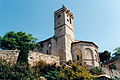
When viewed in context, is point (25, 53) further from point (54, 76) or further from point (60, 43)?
point (60, 43)

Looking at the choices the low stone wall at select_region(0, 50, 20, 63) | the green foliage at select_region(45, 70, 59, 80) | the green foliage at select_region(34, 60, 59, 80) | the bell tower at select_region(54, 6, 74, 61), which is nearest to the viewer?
the green foliage at select_region(45, 70, 59, 80)

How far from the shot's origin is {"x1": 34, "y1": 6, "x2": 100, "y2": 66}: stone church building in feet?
82.1

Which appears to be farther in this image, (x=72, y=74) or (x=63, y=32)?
(x=63, y=32)

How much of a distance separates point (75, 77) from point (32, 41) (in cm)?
1716

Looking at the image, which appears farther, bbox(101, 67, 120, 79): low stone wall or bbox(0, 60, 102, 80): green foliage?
bbox(101, 67, 120, 79): low stone wall

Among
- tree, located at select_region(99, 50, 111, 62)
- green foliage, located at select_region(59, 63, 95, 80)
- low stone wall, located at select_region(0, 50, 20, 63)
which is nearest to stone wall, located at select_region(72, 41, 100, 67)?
green foliage, located at select_region(59, 63, 95, 80)

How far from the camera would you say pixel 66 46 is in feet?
84.1

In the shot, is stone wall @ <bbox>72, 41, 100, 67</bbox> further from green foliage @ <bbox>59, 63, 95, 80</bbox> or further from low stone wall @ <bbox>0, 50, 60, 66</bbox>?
green foliage @ <bbox>59, 63, 95, 80</bbox>

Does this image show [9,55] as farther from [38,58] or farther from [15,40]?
[15,40]

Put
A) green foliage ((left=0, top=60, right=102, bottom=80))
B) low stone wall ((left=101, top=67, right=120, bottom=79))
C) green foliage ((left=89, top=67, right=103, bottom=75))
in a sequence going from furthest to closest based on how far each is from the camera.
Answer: low stone wall ((left=101, top=67, right=120, bottom=79)) < green foliage ((left=89, top=67, right=103, bottom=75)) < green foliage ((left=0, top=60, right=102, bottom=80))

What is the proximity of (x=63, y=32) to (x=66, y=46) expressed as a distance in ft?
12.0

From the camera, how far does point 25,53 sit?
14828 millimetres

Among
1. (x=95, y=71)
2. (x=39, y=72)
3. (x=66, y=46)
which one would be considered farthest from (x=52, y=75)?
(x=66, y=46)

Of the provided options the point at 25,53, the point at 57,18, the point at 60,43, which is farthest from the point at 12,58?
the point at 57,18
